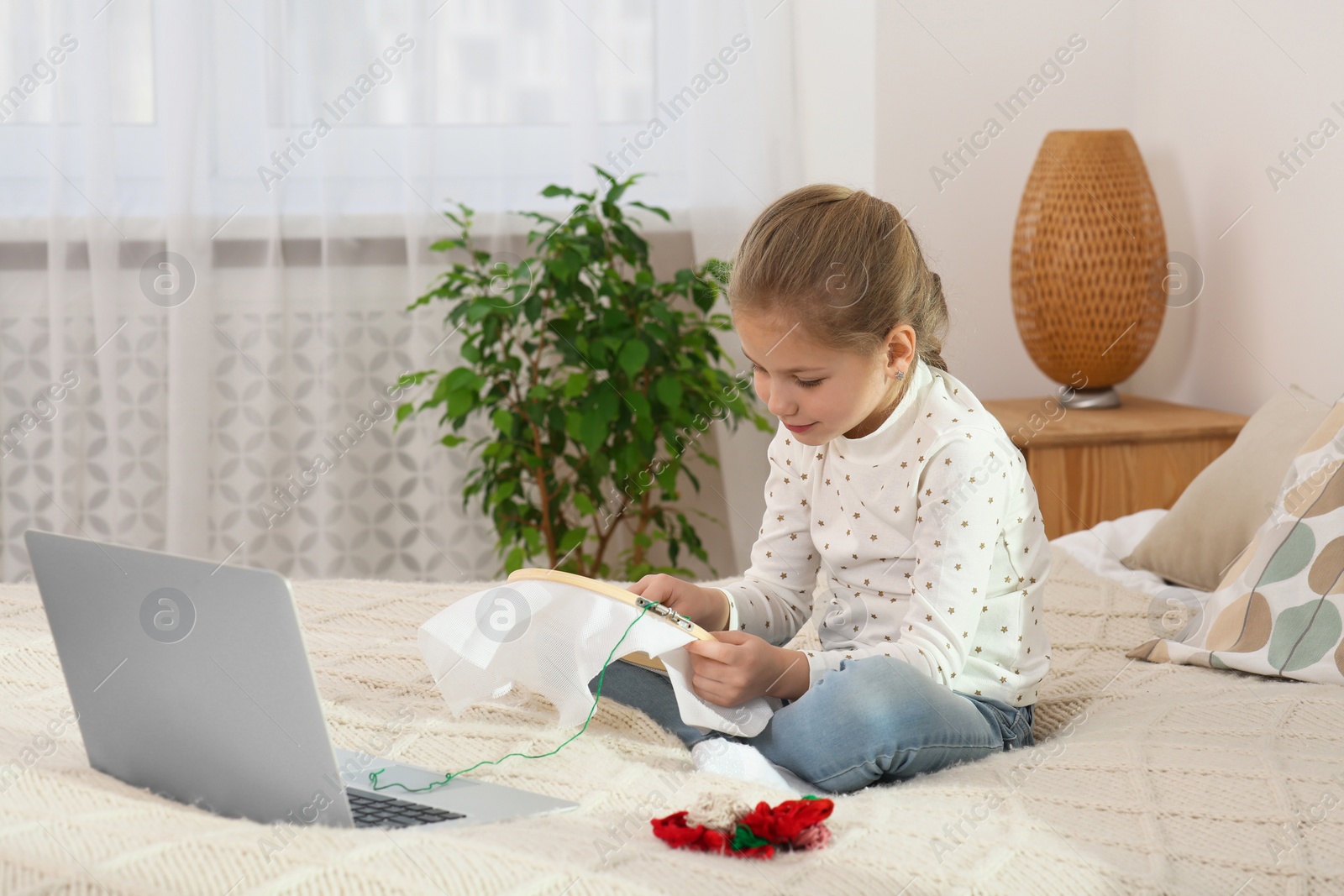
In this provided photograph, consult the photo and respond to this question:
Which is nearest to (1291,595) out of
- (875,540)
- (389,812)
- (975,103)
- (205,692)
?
(875,540)

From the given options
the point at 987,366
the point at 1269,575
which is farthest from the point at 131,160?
the point at 1269,575

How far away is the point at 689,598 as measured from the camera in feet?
4.05

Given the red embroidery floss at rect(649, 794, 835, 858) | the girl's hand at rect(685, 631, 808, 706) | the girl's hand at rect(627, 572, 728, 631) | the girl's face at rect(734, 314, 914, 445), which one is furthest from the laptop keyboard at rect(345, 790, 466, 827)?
the girl's face at rect(734, 314, 914, 445)

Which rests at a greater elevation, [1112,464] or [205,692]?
[205,692]

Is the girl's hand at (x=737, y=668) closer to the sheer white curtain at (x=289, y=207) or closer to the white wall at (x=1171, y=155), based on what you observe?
the white wall at (x=1171, y=155)

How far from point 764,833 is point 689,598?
0.45 metres

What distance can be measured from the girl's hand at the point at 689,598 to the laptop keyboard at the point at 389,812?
0.39 m

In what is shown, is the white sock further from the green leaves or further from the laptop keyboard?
the green leaves

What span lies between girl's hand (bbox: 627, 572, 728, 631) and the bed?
0.44 ft

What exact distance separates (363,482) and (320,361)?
0.27 m

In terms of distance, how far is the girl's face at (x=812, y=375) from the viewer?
1155mm

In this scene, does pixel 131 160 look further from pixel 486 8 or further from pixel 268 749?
pixel 268 749

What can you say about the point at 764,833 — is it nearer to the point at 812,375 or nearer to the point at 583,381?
the point at 812,375

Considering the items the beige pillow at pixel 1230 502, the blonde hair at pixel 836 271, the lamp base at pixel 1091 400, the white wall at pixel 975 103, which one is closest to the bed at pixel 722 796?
the beige pillow at pixel 1230 502
